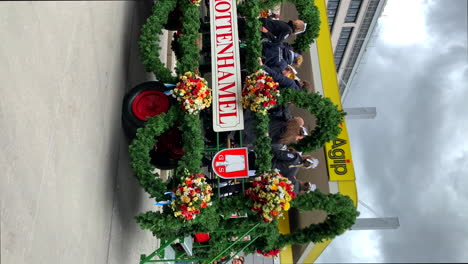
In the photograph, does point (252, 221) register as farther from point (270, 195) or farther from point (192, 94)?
point (192, 94)

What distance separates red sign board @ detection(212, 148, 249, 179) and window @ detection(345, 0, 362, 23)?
20.1 meters

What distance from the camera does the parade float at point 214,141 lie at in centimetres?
335

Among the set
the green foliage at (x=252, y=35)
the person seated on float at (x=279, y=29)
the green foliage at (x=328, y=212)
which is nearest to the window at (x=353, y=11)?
the person seated on float at (x=279, y=29)

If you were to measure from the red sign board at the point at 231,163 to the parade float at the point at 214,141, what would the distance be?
0.04 ft

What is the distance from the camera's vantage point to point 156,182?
11.5 ft

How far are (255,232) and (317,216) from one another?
3011 millimetres

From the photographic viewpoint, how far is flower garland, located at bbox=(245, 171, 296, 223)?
128 inches

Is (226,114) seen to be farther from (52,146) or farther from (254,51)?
(52,146)

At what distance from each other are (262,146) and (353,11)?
67.6 feet

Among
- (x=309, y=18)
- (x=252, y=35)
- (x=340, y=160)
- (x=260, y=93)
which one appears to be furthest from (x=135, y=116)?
(x=340, y=160)

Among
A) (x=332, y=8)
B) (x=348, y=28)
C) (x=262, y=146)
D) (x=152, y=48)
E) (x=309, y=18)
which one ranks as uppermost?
(x=332, y=8)

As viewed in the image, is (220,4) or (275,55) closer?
(220,4)

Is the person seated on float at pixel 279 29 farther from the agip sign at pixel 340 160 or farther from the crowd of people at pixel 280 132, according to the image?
the agip sign at pixel 340 160

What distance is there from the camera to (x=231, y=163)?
352 cm
